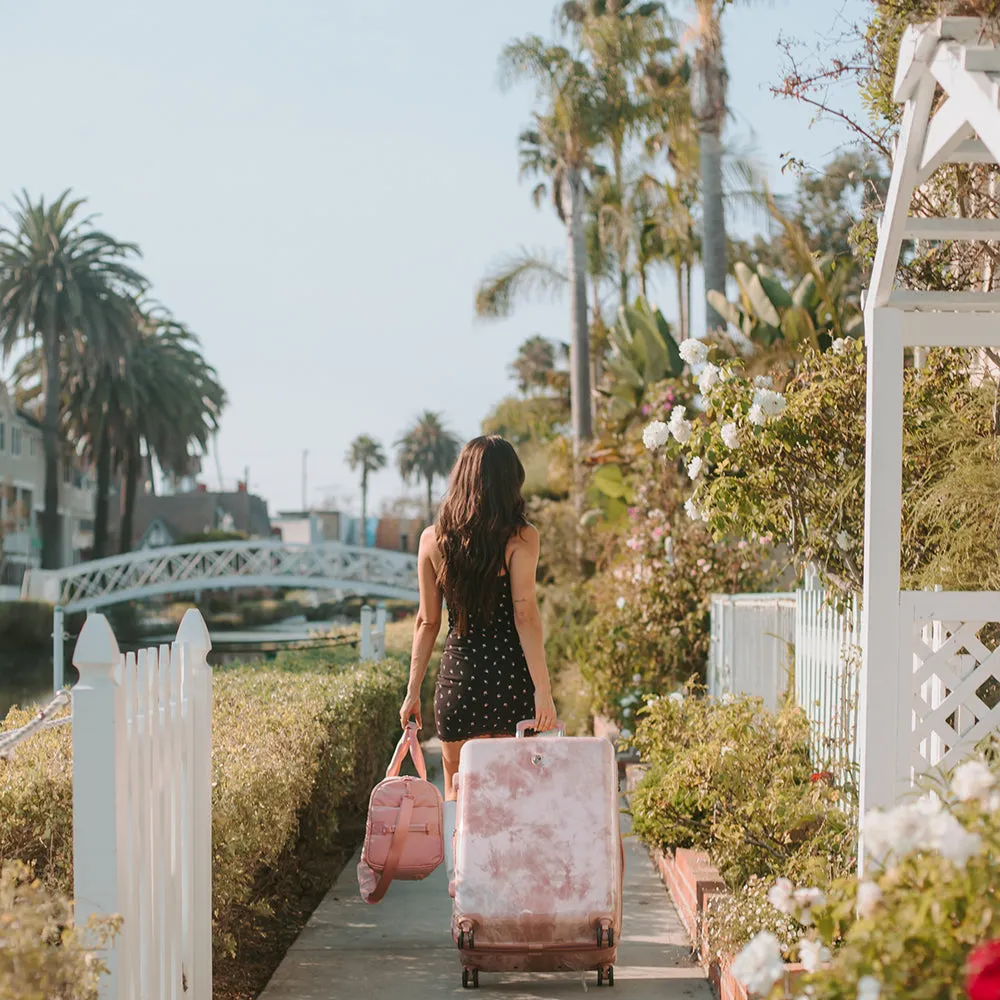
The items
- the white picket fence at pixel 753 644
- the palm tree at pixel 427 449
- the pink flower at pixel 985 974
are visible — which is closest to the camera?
the pink flower at pixel 985 974

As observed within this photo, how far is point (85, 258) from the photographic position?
4416 centimetres

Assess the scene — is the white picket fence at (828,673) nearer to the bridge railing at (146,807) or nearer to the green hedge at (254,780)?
the green hedge at (254,780)

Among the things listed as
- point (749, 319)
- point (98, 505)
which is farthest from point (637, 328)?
point (98, 505)

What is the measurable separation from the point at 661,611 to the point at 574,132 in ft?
46.7

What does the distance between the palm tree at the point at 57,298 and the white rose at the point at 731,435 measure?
3985cm

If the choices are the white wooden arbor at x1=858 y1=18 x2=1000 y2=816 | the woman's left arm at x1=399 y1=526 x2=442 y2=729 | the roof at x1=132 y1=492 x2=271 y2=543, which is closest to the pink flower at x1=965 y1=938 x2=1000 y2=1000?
the white wooden arbor at x1=858 y1=18 x2=1000 y2=816

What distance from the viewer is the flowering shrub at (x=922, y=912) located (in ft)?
7.18

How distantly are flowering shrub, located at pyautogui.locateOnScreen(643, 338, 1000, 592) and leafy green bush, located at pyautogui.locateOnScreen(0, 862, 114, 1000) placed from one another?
3721mm

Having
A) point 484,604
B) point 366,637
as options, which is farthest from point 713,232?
point 484,604

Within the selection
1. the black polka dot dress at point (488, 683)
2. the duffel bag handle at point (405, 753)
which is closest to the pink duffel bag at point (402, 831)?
the duffel bag handle at point (405, 753)

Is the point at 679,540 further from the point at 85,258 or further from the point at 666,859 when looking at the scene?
the point at 85,258

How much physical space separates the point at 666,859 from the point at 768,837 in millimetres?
1289

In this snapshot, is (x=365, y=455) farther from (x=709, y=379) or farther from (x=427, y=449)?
(x=709, y=379)

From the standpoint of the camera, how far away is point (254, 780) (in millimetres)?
4652
